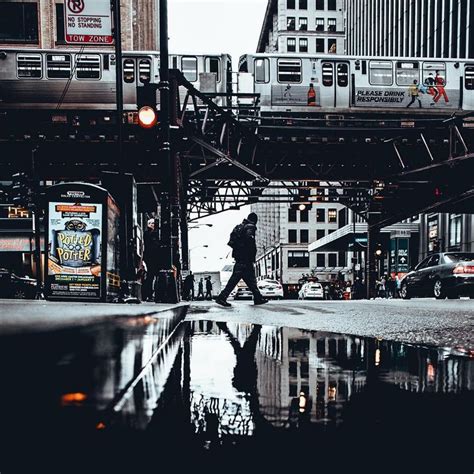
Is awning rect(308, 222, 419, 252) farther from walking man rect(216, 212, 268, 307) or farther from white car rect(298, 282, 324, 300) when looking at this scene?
walking man rect(216, 212, 268, 307)

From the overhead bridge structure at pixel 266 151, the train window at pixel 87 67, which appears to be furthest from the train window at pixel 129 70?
the overhead bridge structure at pixel 266 151

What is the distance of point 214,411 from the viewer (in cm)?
184

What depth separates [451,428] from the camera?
1.62 meters

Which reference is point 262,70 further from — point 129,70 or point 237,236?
point 237,236

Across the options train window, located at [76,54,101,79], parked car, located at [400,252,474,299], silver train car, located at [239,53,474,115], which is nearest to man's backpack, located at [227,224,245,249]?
parked car, located at [400,252,474,299]

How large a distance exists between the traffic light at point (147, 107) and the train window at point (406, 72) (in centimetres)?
2098

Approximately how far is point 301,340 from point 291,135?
19.6 meters

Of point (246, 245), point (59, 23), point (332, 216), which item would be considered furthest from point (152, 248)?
point (332, 216)

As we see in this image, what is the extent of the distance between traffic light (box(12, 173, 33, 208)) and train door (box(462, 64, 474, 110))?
21615 millimetres

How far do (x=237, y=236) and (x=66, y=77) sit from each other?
18.4 m

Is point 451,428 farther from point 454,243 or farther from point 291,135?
point 454,243

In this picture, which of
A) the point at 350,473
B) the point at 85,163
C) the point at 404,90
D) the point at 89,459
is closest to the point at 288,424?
the point at 350,473

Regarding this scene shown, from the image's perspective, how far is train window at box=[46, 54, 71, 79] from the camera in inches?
1046

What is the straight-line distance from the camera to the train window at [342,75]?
27.8m
